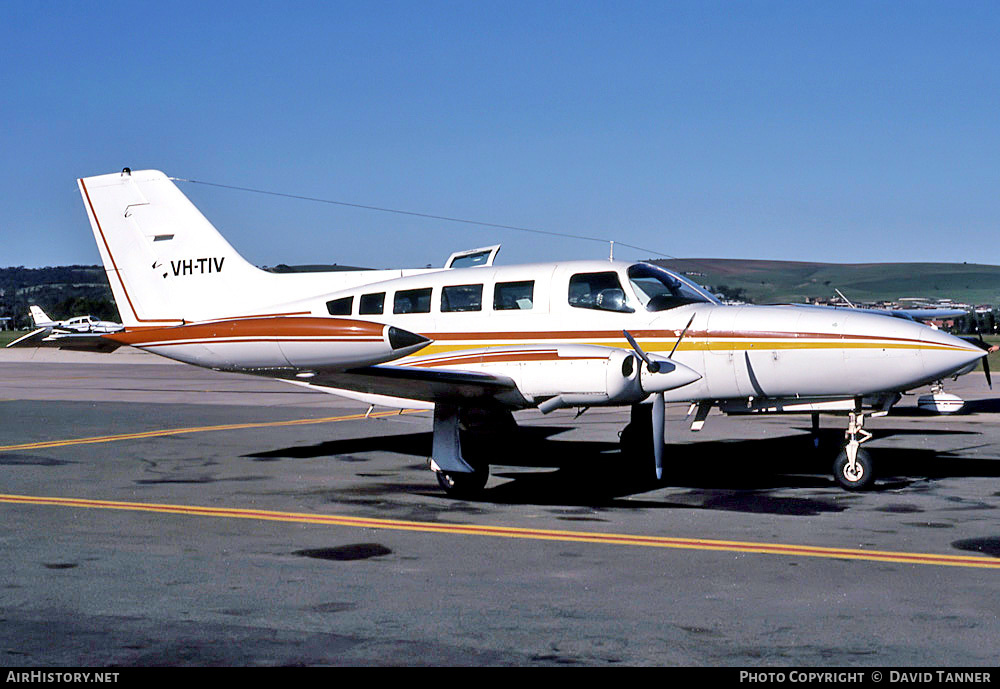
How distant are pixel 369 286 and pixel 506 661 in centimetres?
936

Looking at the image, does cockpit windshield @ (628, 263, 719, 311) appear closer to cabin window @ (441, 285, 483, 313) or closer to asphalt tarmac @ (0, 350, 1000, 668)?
cabin window @ (441, 285, 483, 313)

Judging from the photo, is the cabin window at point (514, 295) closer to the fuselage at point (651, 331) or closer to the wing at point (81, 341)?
the fuselage at point (651, 331)

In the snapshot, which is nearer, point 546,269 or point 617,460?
point 546,269

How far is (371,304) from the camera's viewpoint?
14523 millimetres

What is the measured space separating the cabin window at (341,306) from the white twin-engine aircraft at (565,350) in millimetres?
22

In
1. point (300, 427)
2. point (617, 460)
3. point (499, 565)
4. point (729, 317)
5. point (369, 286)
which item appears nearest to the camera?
point (499, 565)

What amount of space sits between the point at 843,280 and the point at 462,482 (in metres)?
27.8

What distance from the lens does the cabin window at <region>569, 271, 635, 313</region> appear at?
13.1 meters

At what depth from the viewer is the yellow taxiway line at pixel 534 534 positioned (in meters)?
8.96

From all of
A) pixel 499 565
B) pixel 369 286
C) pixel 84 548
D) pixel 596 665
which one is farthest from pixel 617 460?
pixel 596 665

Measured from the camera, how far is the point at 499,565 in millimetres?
8805

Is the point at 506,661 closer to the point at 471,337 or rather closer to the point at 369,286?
the point at 471,337

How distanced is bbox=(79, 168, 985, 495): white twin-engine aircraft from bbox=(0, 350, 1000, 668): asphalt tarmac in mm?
1125

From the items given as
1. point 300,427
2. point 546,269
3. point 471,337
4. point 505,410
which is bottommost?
point 300,427
